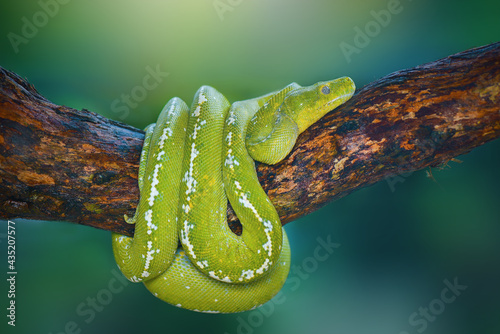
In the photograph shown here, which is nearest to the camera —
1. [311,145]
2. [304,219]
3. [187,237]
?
[187,237]

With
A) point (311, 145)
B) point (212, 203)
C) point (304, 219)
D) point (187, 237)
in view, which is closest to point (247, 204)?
point (212, 203)

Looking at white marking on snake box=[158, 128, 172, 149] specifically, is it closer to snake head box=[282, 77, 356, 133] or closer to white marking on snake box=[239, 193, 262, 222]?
white marking on snake box=[239, 193, 262, 222]

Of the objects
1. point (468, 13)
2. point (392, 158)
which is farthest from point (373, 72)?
point (392, 158)

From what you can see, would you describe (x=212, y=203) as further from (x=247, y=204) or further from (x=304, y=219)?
(x=304, y=219)

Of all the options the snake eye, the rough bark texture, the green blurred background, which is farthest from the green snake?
the green blurred background

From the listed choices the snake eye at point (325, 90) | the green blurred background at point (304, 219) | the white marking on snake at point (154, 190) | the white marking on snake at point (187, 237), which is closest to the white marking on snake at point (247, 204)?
the white marking on snake at point (187, 237)

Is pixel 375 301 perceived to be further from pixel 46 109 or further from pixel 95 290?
pixel 46 109

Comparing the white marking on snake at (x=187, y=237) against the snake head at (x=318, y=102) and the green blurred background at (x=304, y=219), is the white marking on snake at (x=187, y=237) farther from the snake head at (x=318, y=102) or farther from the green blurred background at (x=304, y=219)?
the green blurred background at (x=304, y=219)
